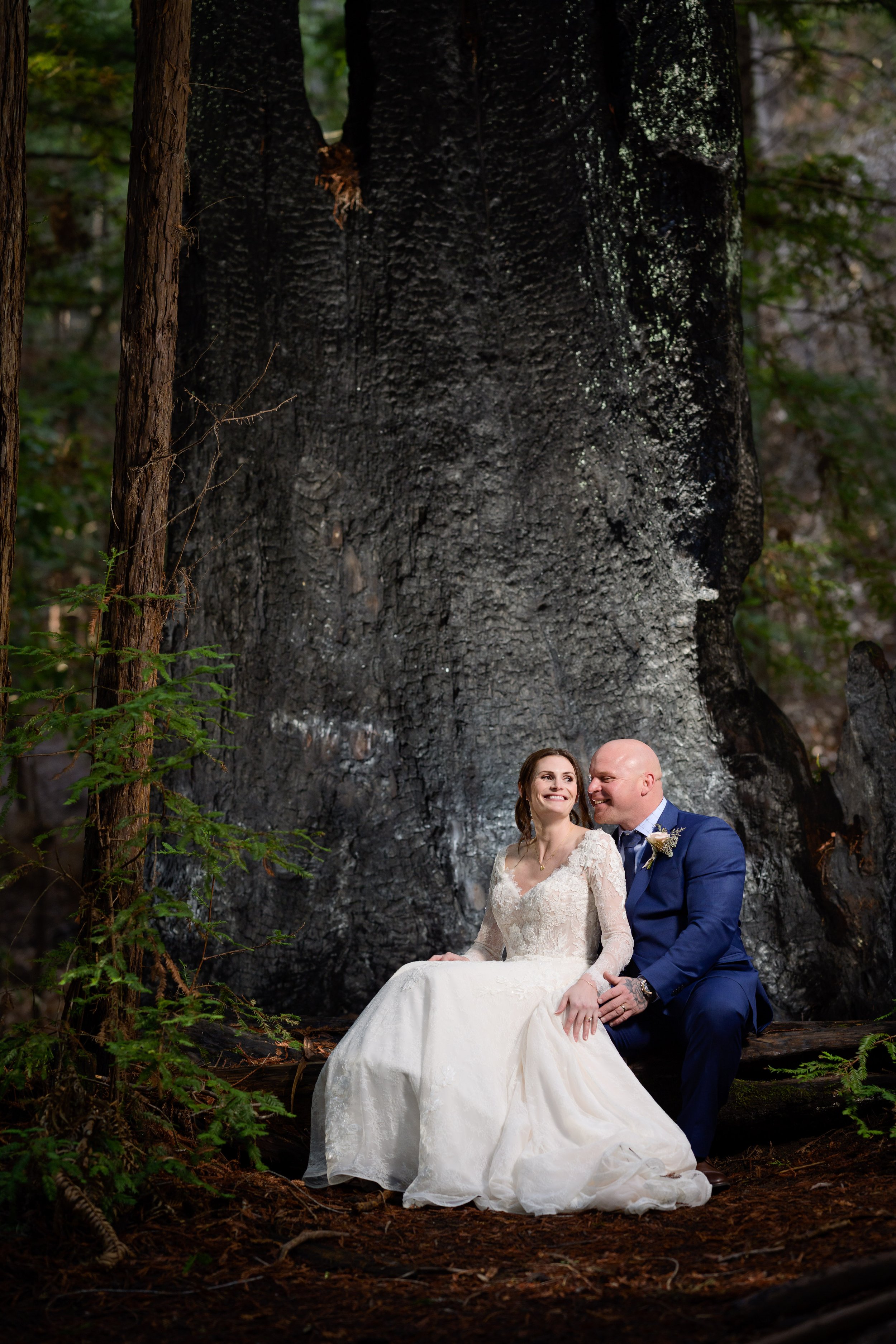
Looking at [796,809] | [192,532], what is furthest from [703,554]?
[192,532]

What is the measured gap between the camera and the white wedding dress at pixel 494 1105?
360 cm

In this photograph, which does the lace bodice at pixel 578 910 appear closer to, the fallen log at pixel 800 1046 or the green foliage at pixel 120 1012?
the fallen log at pixel 800 1046

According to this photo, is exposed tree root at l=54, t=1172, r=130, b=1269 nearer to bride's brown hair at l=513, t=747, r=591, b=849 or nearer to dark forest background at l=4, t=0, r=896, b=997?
bride's brown hair at l=513, t=747, r=591, b=849

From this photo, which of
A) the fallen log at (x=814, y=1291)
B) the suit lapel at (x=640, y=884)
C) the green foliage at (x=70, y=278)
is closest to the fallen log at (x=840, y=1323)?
the fallen log at (x=814, y=1291)

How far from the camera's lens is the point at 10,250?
4617mm

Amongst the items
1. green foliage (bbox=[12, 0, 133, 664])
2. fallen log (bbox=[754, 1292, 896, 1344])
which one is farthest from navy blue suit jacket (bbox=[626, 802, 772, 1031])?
green foliage (bbox=[12, 0, 133, 664])

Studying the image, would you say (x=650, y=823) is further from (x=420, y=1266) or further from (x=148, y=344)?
(x=148, y=344)

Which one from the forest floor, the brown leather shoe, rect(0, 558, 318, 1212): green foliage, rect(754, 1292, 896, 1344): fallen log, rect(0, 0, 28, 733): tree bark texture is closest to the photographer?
rect(754, 1292, 896, 1344): fallen log

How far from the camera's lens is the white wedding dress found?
3602mm

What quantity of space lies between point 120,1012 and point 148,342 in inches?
103

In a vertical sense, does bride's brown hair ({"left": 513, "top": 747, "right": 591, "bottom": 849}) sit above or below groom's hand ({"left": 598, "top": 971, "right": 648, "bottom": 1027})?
above

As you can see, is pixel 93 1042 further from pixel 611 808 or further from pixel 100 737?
pixel 611 808

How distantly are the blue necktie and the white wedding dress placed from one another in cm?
47

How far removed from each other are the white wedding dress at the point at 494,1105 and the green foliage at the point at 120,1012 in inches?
13.7
